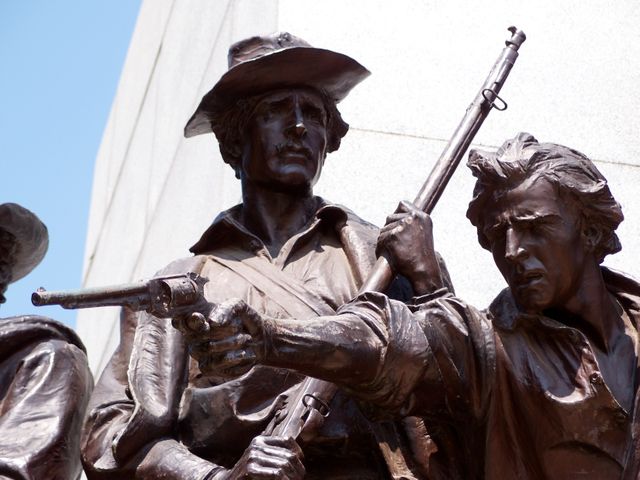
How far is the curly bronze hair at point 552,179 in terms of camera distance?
7363mm

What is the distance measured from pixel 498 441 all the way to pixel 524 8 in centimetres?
362

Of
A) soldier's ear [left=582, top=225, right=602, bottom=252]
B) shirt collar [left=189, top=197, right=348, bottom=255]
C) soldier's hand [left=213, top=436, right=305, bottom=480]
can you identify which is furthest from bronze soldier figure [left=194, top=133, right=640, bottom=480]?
shirt collar [left=189, top=197, right=348, bottom=255]

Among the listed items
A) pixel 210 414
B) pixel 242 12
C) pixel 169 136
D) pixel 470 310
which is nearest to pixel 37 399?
pixel 210 414

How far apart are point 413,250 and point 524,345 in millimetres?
542

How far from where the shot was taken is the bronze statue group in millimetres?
7059

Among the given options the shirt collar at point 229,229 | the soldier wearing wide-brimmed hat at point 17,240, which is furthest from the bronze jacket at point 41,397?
the shirt collar at point 229,229

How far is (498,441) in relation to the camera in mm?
7238

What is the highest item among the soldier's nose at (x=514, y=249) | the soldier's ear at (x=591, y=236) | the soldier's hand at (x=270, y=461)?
the soldier's ear at (x=591, y=236)

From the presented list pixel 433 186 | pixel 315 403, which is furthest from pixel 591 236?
pixel 315 403

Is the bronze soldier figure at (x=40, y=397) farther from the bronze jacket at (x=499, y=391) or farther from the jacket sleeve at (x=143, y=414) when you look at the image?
the bronze jacket at (x=499, y=391)

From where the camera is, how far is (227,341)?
6.55m

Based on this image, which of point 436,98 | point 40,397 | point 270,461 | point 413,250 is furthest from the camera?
point 436,98

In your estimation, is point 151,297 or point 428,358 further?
point 428,358

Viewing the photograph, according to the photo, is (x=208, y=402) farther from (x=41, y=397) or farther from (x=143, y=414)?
(x=41, y=397)
